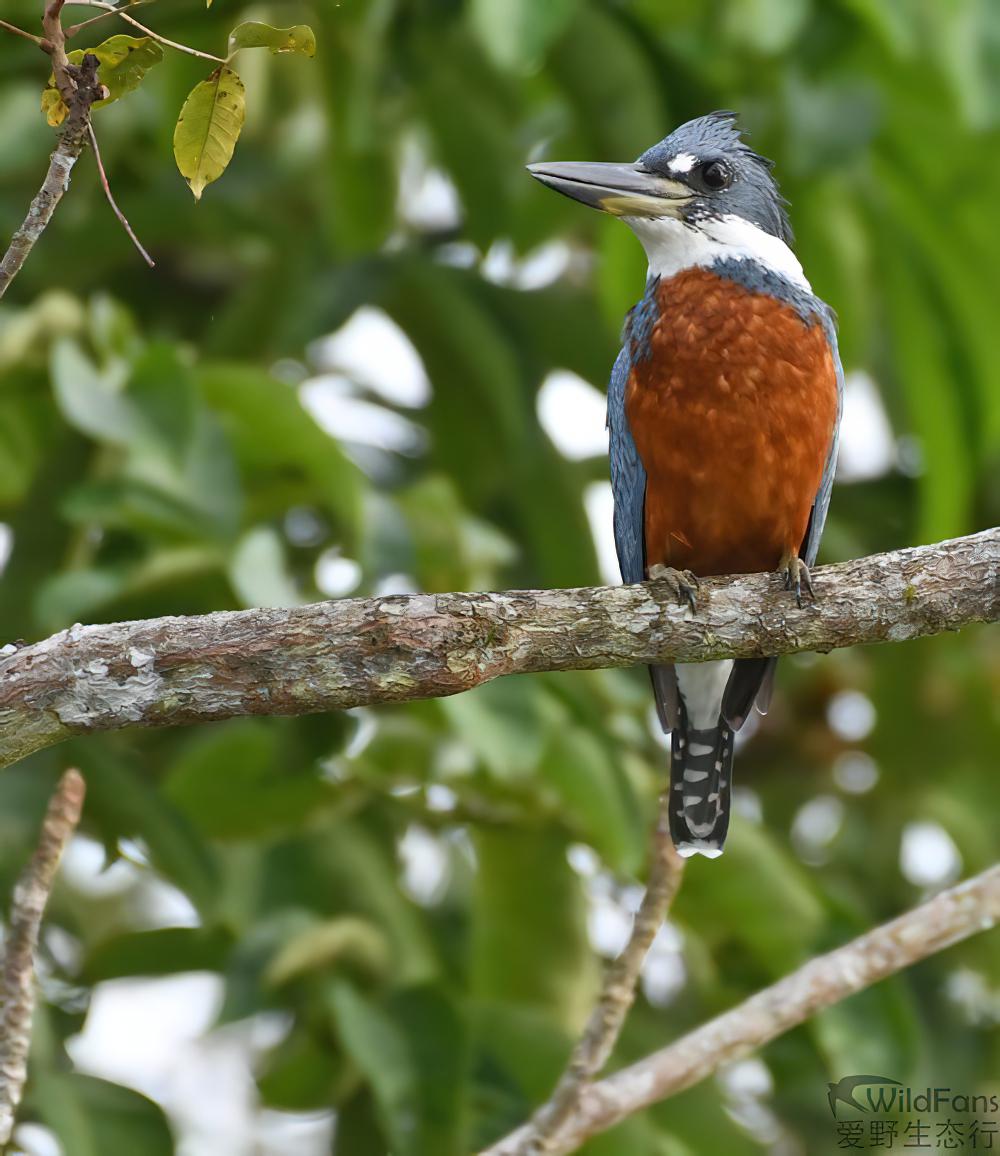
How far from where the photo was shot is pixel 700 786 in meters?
4.48

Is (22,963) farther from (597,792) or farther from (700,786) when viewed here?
(700,786)

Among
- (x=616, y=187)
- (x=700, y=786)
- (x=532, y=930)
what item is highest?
(x=616, y=187)


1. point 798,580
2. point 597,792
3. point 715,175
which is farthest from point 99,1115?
point 715,175

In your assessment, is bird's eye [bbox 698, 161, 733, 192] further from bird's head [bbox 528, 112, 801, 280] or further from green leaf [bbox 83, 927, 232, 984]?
green leaf [bbox 83, 927, 232, 984]

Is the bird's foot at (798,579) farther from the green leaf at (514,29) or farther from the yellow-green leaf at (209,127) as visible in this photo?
the green leaf at (514,29)

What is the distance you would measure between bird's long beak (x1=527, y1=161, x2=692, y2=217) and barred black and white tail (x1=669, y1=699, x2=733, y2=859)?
54.0 inches

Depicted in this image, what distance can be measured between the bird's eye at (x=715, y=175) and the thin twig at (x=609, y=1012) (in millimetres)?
1855

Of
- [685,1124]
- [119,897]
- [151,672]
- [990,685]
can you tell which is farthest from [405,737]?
[119,897]

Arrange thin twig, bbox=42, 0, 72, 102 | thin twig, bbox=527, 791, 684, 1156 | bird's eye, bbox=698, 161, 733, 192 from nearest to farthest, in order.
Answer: thin twig, bbox=42, 0, 72, 102 → thin twig, bbox=527, 791, 684, 1156 → bird's eye, bbox=698, 161, 733, 192

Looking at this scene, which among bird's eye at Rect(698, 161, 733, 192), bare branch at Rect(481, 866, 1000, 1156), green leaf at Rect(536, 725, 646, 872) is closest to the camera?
bare branch at Rect(481, 866, 1000, 1156)

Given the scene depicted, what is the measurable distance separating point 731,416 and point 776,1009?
143 centimetres

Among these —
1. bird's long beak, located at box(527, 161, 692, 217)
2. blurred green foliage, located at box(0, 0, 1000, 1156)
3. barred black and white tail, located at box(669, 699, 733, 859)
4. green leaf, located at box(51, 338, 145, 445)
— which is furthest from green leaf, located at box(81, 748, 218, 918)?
bird's long beak, located at box(527, 161, 692, 217)

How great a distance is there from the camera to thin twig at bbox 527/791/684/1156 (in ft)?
10.8

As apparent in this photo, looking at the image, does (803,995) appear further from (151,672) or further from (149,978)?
(149,978)
